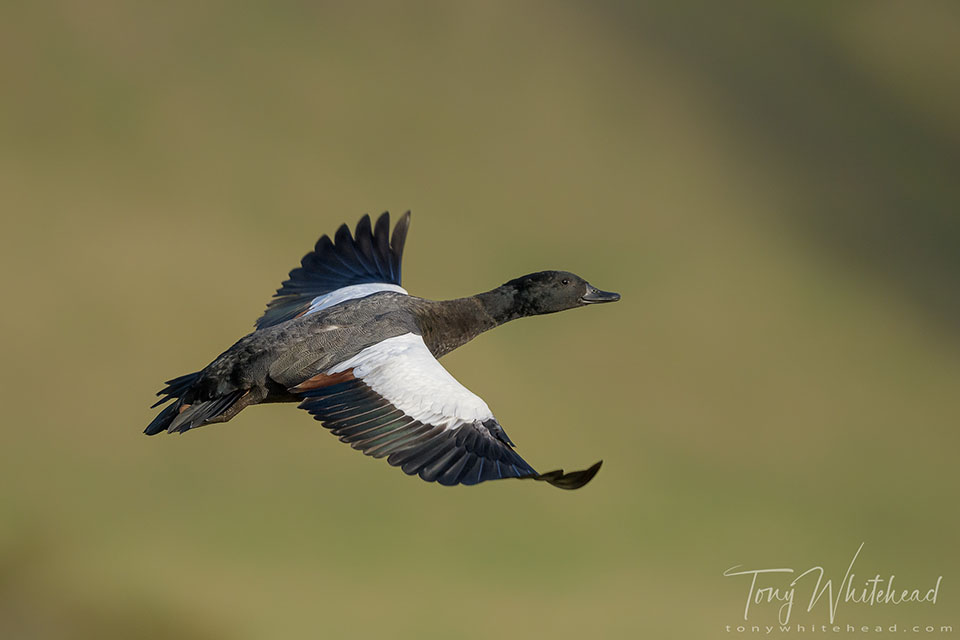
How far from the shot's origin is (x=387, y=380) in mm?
2801

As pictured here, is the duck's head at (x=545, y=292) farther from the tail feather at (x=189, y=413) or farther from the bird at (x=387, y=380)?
the tail feather at (x=189, y=413)

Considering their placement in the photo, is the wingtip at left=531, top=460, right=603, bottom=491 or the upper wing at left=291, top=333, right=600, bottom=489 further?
the upper wing at left=291, top=333, right=600, bottom=489

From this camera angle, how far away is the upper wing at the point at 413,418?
261cm

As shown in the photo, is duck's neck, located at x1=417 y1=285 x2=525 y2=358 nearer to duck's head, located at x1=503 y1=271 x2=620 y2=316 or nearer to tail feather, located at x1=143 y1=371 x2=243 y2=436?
duck's head, located at x1=503 y1=271 x2=620 y2=316

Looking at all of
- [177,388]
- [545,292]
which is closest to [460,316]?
[545,292]

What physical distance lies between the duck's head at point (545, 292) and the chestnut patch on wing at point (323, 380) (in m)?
0.73

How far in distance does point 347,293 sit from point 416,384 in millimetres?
843

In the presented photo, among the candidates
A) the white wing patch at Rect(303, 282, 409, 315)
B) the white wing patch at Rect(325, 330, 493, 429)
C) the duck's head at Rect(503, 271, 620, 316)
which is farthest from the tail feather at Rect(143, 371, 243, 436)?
the duck's head at Rect(503, 271, 620, 316)

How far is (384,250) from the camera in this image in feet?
12.6

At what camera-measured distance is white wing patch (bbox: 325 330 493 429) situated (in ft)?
8.95

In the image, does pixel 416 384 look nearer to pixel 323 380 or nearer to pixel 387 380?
pixel 387 380

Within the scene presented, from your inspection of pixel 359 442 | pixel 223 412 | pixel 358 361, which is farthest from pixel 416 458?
pixel 223 412

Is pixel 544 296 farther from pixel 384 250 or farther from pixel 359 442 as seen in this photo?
pixel 359 442

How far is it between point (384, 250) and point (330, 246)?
195mm
